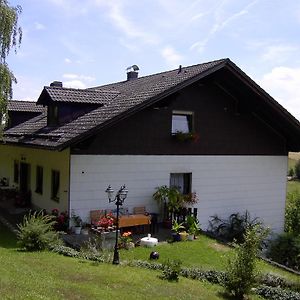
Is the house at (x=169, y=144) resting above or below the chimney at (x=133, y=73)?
below

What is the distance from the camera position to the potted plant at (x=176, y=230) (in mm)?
14470

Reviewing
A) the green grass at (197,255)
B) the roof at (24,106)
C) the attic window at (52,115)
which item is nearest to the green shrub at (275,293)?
the green grass at (197,255)

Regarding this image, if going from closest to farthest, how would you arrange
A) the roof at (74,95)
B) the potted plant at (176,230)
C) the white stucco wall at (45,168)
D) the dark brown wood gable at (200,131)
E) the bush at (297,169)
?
1. the potted plant at (176,230)
2. the white stucco wall at (45,168)
3. the dark brown wood gable at (200,131)
4. the roof at (74,95)
5. the bush at (297,169)

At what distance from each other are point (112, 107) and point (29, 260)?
7.22 metres

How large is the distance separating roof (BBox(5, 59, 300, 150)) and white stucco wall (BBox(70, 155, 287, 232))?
1.26 metres

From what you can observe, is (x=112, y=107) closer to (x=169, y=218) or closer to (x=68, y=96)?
(x=68, y=96)

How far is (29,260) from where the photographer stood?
10.4 meters

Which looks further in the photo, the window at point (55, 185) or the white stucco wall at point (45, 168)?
the window at point (55, 185)

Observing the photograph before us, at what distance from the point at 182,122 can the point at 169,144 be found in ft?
3.79

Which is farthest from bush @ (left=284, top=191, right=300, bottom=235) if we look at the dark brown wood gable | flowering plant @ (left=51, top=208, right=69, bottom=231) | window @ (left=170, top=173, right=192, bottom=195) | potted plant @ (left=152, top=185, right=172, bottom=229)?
flowering plant @ (left=51, top=208, right=69, bottom=231)

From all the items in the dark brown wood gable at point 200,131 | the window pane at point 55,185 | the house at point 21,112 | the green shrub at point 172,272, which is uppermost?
the house at point 21,112

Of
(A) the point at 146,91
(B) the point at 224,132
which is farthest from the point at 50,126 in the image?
(B) the point at 224,132

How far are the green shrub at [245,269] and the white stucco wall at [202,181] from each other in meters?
6.76

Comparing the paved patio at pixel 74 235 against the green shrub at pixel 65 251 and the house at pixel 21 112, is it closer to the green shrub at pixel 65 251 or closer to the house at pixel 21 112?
the green shrub at pixel 65 251
